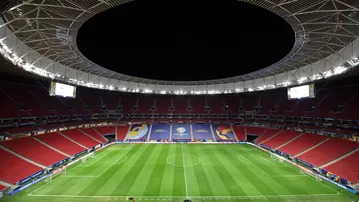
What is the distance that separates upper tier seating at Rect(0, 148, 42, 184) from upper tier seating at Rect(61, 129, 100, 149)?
495 inches

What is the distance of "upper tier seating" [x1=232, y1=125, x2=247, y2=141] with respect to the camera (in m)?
47.6

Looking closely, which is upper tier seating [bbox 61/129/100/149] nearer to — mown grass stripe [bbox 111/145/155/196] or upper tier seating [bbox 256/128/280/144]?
mown grass stripe [bbox 111/145/155/196]

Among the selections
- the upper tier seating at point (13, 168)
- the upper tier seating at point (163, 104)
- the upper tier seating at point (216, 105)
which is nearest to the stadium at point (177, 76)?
the upper tier seating at point (13, 168)

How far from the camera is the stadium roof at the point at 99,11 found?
14719 millimetres

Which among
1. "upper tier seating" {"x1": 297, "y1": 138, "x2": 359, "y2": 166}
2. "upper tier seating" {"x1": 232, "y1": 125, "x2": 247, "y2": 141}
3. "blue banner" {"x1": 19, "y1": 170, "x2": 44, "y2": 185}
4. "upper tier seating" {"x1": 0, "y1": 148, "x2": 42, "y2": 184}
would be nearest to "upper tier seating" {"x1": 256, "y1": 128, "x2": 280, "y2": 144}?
"upper tier seating" {"x1": 232, "y1": 125, "x2": 247, "y2": 141}

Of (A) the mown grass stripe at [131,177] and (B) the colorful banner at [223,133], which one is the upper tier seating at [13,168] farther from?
(B) the colorful banner at [223,133]

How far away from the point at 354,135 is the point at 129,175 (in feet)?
110

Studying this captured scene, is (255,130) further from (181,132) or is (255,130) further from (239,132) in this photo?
(181,132)

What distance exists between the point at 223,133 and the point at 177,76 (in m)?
20.7

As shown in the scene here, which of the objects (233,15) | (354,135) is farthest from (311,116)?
(233,15)

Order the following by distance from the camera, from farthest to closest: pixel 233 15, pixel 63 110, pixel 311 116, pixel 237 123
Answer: pixel 237 123
pixel 63 110
pixel 311 116
pixel 233 15

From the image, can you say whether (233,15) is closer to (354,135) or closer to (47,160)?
(354,135)

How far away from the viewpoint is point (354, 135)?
89.5 feet

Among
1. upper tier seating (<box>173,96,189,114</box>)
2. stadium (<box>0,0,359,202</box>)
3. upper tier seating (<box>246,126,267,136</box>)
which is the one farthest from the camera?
upper tier seating (<box>173,96,189,114</box>)
